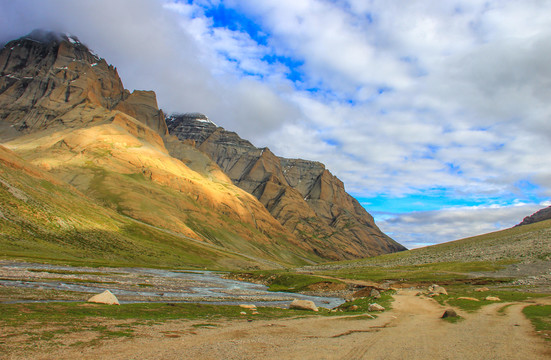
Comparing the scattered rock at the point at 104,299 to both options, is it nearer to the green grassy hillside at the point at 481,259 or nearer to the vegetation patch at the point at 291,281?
the vegetation patch at the point at 291,281

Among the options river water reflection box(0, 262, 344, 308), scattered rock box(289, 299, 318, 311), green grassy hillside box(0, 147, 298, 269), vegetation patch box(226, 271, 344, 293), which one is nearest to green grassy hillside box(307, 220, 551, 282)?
vegetation patch box(226, 271, 344, 293)

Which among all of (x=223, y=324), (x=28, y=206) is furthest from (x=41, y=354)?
(x=28, y=206)

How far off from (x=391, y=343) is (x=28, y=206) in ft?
457

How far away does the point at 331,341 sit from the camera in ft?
63.8

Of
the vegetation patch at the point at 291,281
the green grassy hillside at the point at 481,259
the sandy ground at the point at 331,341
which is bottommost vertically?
the vegetation patch at the point at 291,281

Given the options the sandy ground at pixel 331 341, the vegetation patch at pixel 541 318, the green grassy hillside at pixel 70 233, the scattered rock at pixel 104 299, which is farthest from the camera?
the green grassy hillside at pixel 70 233

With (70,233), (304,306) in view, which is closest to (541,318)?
(304,306)

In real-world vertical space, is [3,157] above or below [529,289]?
above

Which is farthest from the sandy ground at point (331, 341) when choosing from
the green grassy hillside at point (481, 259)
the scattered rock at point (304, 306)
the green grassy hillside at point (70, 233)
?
the green grassy hillside at point (70, 233)

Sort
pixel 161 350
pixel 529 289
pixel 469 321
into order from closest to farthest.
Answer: pixel 161 350, pixel 469 321, pixel 529 289

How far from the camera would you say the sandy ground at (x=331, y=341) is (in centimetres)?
1566

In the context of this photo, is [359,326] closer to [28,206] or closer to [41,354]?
[41,354]

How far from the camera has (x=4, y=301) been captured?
26734mm

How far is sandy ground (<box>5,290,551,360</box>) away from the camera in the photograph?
51.4 feet
